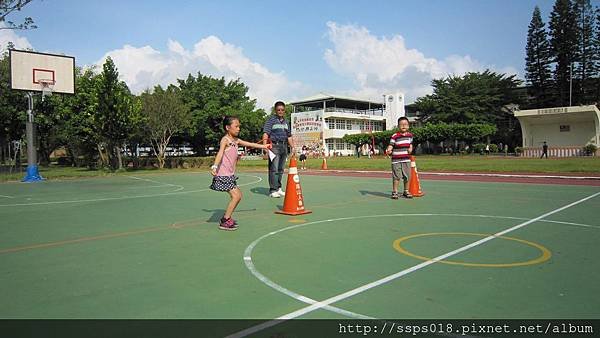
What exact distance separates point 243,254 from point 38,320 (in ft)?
7.82

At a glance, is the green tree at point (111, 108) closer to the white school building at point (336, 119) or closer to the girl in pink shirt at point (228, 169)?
the girl in pink shirt at point (228, 169)

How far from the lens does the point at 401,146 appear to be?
10391 millimetres

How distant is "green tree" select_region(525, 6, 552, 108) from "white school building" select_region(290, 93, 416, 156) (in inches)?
1057

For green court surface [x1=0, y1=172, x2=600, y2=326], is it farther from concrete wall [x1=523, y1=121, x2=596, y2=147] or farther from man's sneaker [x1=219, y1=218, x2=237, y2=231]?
concrete wall [x1=523, y1=121, x2=596, y2=147]

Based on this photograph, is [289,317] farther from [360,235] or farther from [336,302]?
[360,235]

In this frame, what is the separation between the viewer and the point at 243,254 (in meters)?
5.19

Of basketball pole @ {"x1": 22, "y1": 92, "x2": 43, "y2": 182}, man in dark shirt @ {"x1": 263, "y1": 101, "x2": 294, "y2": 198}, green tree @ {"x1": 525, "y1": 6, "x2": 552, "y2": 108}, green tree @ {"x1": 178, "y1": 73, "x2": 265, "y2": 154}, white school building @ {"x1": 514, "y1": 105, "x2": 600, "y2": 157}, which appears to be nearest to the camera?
man in dark shirt @ {"x1": 263, "y1": 101, "x2": 294, "y2": 198}

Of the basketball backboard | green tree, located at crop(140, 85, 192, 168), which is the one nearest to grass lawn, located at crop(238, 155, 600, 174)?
green tree, located at crop(140, 85, 192, 168)

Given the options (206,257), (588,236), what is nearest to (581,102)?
(588,236)

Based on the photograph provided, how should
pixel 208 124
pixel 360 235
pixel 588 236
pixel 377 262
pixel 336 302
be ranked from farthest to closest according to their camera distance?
1. pixel 208 124
2. pixel 360 235
3. pixel 588 236
4. pixel 377 262
5. pixel 336 302

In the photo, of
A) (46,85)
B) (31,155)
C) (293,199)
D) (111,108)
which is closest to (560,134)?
(111,108)

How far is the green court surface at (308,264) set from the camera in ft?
11.2

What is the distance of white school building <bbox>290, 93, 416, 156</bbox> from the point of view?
76.3 meters

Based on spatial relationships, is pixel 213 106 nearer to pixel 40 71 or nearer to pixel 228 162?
pixel 40 71
